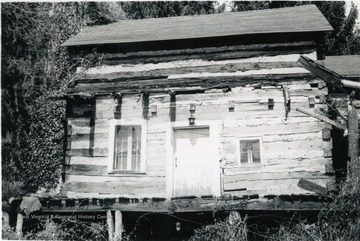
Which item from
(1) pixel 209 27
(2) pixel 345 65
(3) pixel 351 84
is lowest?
(3) pixel 351 84

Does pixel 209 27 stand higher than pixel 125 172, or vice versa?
A: pixel 209 27

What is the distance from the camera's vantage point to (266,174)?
8.77m

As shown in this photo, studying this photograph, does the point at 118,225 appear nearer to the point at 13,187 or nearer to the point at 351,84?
the point at 351,84

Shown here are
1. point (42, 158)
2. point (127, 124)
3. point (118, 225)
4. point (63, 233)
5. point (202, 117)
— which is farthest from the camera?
point (42, 158)

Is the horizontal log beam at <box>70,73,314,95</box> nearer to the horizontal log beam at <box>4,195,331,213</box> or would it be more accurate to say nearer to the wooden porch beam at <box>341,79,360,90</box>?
the wooden porch beam at <box>341,79,360,90</box>

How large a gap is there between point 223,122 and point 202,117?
1.78ft

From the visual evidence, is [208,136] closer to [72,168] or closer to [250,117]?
[250,117]

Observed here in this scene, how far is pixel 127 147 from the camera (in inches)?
369

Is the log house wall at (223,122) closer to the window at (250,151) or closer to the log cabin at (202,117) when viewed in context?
the log cabin at (202,117)

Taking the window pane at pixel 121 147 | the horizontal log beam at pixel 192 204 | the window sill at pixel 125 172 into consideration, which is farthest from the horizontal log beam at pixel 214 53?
the horizontal log beam at pixel 192 204

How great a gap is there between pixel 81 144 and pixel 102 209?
218 centimetres

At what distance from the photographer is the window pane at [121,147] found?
934 cm

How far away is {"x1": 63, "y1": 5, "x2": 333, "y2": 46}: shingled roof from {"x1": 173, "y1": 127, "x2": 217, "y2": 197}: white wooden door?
8.88 feet

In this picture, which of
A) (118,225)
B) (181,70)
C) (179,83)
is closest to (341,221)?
(118,225)
